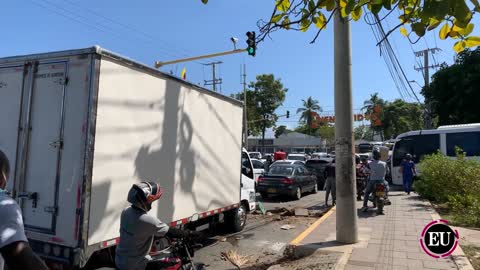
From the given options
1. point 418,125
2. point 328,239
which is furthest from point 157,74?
point 418,125

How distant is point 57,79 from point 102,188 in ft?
4.63

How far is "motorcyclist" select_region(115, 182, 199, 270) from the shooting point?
3.97 metres

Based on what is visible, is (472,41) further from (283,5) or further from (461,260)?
(461,260)

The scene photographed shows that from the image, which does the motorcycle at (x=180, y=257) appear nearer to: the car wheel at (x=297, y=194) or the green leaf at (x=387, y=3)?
the green leaf at (x=387, y=3)

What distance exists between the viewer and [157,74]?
19.9 ft

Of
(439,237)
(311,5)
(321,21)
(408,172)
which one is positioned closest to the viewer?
(311,5)

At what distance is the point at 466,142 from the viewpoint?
59.3ft

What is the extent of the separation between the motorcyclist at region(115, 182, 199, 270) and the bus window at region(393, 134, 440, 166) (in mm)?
17372

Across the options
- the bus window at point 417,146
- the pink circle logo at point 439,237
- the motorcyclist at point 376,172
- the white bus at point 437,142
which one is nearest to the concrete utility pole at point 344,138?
the pink circle logo at point 439,237

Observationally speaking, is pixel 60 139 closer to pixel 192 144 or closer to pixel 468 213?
pixel 192 144

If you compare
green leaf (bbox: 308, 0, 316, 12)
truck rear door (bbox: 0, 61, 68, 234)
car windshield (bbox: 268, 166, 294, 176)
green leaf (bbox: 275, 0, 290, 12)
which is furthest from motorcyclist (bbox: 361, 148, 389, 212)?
truck rear door (bbox: 0, 61, 68, 234)

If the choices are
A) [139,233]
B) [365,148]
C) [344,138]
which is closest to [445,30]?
[139,233]

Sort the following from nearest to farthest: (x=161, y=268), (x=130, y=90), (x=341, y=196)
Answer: (x=161, y=268), (x=130, y=90), (x=341, y=196)

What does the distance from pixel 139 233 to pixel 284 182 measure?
12.7 metres
